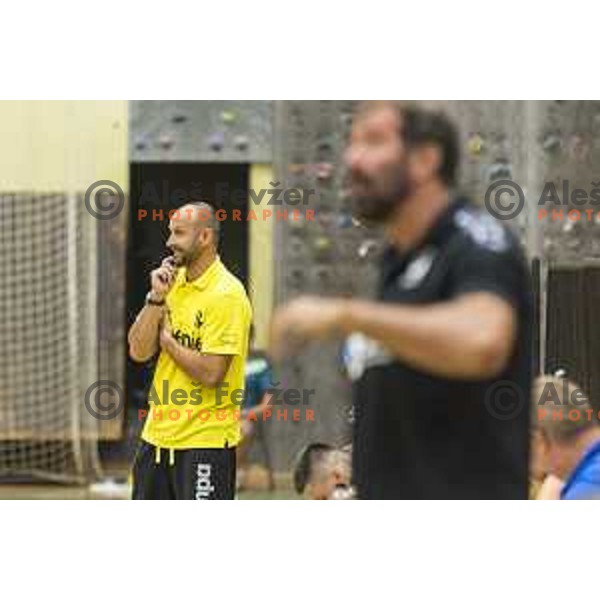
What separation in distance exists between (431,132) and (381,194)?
7.1 inches

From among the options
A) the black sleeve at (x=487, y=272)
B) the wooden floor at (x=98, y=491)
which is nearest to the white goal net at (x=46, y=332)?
the wooden floor at (x=98, y=491)

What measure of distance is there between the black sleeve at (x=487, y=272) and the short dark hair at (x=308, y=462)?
266 centimetres

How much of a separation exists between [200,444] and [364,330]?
2.57 meters

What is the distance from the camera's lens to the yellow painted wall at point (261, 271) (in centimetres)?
604

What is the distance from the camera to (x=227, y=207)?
605cm

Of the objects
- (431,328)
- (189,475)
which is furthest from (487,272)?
(189,475)

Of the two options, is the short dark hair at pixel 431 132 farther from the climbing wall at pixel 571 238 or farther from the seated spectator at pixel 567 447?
the climbing wall at pixel 571 238

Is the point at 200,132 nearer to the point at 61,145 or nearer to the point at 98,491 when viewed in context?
the point at 61,145

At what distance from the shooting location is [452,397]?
358cm

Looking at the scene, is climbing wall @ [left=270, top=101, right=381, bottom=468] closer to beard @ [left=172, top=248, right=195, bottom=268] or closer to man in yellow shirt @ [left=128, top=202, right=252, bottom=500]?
man in yellow shirt @ [left=128, top=202, right=252, bottom=500]

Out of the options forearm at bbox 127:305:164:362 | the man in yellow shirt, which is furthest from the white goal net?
the man in yellow shirt

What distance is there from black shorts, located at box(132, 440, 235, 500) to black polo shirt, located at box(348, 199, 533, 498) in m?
2.18
